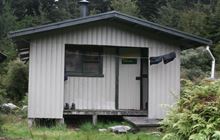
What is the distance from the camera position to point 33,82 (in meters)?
14.5

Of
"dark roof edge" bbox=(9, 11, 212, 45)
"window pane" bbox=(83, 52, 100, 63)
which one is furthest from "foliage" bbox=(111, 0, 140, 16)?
Answer: "dark roof edge" bbox=(9, 11, 212, 45)

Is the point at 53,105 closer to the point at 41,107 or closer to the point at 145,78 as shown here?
the point at 41,107

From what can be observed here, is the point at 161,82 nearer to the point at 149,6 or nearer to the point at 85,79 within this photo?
the point at 85,79

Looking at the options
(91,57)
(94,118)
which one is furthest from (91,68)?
(94,118)

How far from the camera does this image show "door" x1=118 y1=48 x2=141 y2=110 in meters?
16.0

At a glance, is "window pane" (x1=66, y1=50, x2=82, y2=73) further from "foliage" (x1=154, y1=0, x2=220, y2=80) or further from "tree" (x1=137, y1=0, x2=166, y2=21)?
"tree" (x1=137, y1=0, x2=166, y2=21)

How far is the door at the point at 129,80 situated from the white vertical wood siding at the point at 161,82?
3.32 ft

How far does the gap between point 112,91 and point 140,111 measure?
115cm

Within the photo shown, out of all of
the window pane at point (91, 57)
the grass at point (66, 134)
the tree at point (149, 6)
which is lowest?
the grass at point (66, 134)

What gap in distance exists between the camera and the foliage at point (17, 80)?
71.2 ft

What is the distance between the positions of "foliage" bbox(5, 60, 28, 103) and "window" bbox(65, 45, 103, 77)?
6690 mm

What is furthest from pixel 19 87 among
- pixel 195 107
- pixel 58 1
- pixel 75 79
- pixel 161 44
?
pixel 58 1

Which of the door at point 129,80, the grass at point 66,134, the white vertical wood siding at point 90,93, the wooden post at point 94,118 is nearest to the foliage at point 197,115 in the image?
the grass at point 66,134

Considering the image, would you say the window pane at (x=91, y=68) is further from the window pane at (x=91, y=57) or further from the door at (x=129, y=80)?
the door at (x=129, y=80)
